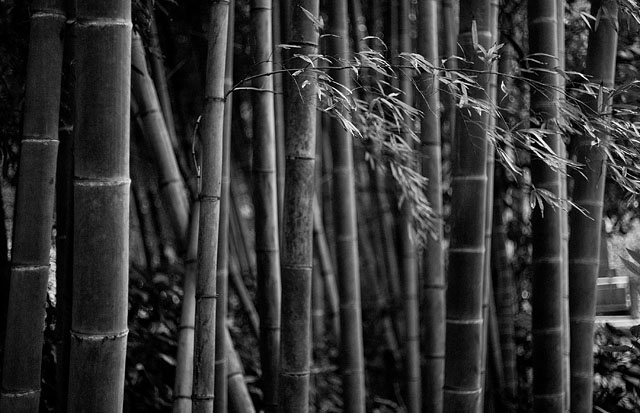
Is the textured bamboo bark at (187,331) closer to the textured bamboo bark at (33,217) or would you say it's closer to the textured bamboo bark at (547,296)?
the textured bamboo bark at (33,217)

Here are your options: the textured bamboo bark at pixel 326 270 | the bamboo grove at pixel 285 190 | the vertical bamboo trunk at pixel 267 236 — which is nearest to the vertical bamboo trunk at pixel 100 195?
the bamboo grove at pixel 285 190

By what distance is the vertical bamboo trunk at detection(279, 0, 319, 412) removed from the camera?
192 cm

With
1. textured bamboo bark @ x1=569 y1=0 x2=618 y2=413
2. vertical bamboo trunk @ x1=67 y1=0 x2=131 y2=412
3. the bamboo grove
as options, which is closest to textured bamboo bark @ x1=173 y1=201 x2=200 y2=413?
the bamboo grove

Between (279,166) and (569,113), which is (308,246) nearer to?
(569,113)

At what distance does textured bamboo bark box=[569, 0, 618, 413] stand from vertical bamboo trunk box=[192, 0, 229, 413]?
1.27 metres

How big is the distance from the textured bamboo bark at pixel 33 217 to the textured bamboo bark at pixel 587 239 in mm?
1634

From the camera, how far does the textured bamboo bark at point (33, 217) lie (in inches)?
70.2

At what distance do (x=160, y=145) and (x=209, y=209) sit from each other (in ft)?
2.74

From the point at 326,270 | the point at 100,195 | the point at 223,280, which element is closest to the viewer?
the point at 100,195

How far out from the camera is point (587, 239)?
8.59 ft

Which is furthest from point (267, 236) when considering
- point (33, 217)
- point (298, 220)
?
point (33, 217)

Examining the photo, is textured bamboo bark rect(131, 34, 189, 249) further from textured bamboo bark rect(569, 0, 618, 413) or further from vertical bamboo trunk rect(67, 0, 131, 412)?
textured bamboo bark rect(569, 0, 618, 413)

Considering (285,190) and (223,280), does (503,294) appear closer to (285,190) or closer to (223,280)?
(223,280)

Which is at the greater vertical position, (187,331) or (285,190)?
(285,190)
